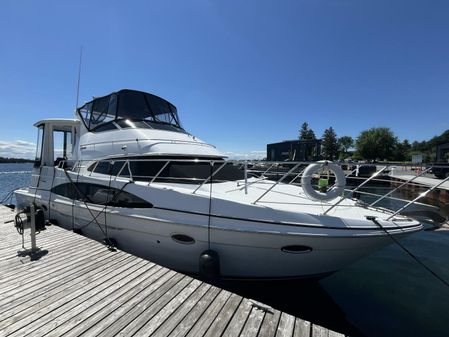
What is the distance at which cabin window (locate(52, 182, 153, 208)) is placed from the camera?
5.10m

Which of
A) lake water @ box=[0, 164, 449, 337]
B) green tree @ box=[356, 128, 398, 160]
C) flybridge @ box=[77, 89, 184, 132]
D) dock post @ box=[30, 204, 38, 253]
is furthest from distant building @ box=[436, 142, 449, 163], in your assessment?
dock post @ box=[30, 204, 38, 253]

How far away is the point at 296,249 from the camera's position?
13.3 ft

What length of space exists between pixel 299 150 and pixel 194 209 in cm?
3340

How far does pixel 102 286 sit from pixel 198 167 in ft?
9.71

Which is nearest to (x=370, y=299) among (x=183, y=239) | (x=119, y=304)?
(x=183, y=239)

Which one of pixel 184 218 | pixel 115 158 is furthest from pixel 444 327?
pixel 115 158

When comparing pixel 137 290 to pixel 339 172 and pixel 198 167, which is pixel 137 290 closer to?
pixel 198 167

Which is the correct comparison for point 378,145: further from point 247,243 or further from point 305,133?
point 247,243

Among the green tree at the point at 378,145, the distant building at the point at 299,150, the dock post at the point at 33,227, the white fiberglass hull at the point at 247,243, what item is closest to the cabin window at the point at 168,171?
the white fiberglass hull at the point at 247,243

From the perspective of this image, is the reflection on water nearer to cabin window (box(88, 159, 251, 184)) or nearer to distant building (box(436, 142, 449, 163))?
cabin window (box(88, 159, 251, 184))

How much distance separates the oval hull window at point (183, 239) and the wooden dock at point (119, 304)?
61 centimetres

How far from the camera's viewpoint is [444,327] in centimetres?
404

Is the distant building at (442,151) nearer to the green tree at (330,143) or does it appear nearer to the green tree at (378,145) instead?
the green tree at (378,145)

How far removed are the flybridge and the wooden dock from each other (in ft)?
12.2
